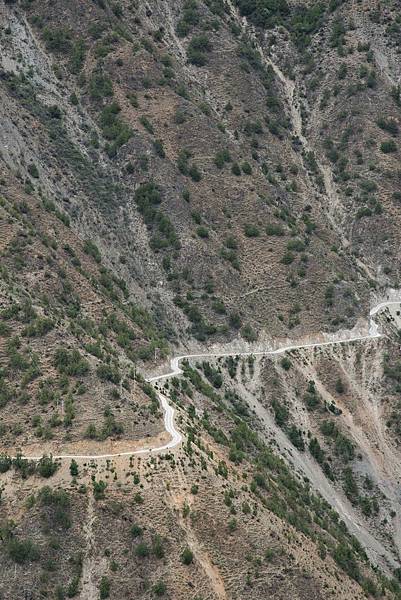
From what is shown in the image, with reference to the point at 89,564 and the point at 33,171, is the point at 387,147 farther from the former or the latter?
the point at 89,564

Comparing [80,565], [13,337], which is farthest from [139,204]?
[80,565]

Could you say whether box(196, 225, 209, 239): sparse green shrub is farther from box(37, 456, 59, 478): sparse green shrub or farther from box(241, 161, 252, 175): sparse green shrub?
box(37, 456, 59, 478): sparse green shrub

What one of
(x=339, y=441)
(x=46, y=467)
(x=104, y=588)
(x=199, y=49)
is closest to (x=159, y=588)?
(x=104, y=588)

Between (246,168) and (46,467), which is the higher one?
(246,168)

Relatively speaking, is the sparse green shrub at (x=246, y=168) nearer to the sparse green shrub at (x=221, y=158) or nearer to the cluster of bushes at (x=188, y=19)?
the sparse green shrub at (x=221, y=158)

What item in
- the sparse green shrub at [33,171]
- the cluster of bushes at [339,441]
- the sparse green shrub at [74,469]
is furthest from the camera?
the sparse green shrub at [33,171]

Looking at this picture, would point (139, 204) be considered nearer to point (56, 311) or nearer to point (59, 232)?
point (59, 232)

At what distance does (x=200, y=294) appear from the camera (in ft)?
348

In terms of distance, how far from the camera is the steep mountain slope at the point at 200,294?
Result: 236ft

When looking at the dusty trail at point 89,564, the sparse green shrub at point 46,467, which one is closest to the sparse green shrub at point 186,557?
the dusty trail at point 89,564

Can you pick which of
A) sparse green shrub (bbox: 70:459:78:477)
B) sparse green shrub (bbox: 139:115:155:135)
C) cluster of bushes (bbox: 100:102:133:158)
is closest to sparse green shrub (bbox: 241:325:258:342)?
cluster of bushes (bbox: 100:102:133:158)

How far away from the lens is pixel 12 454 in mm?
74000

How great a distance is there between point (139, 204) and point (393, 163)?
2767 cm

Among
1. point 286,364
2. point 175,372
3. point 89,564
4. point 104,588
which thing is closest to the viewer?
point 104,588
